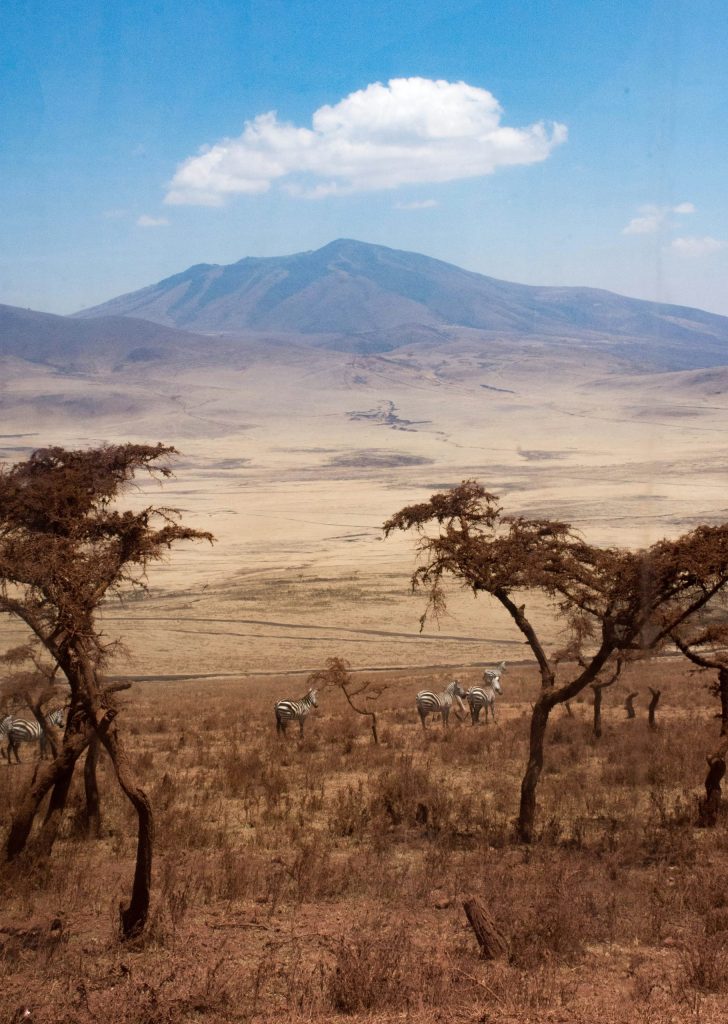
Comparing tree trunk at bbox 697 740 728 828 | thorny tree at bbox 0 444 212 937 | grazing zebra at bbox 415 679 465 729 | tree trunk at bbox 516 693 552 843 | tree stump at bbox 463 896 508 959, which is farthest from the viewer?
grazing zebra at bbox 415 679 465 729

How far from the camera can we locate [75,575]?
32.3ft

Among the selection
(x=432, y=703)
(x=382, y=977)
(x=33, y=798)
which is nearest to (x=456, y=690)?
(x=432, y=703)

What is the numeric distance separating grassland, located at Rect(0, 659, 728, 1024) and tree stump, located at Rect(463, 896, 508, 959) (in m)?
0.09

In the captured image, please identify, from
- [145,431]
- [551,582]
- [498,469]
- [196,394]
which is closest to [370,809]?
[551,582]

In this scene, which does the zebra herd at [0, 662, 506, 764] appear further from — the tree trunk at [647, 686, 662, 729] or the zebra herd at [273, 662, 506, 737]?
the tree trunk at [647, 686, 662, 729]

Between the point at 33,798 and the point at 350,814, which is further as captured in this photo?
the point at 350,814

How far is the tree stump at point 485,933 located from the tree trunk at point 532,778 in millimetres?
3284

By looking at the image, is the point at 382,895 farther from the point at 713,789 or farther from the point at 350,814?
the point at 713,789

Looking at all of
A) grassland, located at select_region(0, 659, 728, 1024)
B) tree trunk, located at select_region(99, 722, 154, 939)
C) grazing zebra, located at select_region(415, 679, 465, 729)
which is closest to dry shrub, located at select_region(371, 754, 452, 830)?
grassland, located at select_region(0, 659, 728, 1024)

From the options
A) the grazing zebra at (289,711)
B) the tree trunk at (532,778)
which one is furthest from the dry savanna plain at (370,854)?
the grazing zebra at (289,711)

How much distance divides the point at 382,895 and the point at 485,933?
1613 mm

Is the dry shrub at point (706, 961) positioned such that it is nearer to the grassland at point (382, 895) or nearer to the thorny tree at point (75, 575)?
the grassland at point (382, 895)

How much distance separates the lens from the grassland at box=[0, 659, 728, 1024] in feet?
21.3

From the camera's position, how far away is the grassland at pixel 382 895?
6.49m
